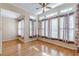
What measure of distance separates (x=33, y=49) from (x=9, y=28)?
67cm

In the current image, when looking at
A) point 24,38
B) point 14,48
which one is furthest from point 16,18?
point 14,48

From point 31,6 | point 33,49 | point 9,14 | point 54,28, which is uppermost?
point 31,6

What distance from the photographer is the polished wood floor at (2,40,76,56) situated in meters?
1.61

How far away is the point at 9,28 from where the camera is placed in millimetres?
1708

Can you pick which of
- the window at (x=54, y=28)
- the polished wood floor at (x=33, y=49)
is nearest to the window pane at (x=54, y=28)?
the window at (x=54, y=28)

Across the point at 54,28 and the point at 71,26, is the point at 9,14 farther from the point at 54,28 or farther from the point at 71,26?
the point at 71,26

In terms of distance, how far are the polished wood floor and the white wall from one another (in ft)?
0.40

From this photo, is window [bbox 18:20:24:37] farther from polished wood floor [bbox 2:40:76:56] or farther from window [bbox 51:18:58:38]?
window [bbox 51:18:58:38]

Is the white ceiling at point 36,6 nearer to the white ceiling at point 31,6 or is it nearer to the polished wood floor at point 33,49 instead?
the white ceiling at point 31,6

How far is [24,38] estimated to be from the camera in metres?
1.73

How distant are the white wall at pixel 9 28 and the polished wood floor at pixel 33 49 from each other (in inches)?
4.8

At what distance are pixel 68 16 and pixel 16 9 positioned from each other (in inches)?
41.5

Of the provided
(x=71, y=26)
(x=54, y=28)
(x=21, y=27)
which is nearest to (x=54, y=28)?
(x=54, y=28)

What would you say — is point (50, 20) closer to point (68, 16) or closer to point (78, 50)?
point (68, 16)
